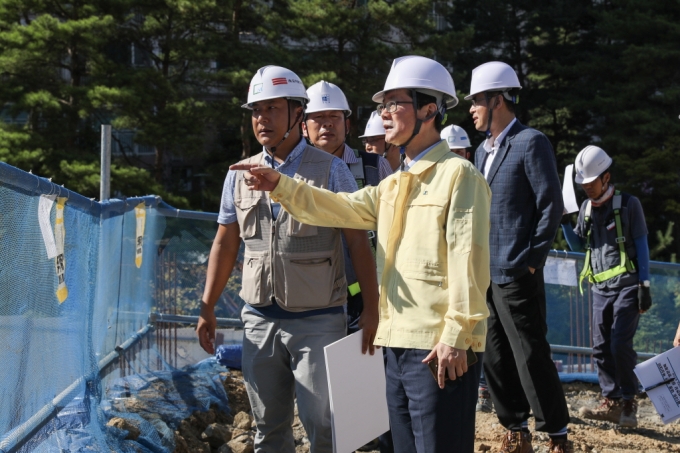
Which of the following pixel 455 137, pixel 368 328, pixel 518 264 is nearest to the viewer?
pixel 368 328

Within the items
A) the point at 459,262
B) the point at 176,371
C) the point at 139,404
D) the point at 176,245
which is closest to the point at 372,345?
the point at 459,262

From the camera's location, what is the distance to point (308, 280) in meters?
4.15

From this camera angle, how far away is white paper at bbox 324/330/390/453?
11.7ft

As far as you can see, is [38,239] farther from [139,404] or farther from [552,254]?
[552,254]

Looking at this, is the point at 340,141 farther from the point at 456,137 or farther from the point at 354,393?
the point at 456,137

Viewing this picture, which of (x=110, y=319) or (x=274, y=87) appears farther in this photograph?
(x=110, y=319)

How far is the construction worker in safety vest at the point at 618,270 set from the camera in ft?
23.0

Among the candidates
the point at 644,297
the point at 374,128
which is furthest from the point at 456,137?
the point at 644,297

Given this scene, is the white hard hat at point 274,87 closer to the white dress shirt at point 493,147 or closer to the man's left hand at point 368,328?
the man's left hand at point 368,328

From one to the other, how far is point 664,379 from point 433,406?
127 inches

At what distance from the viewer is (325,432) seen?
4.17 m

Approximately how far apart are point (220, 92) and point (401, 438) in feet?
72.8

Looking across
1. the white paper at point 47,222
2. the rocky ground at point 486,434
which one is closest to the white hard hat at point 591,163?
the rocky ground at point 486,434

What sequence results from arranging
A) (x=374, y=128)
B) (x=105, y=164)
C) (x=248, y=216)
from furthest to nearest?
(x=374, y=128) < (x=105, y=164) < (x=248, y=216)
